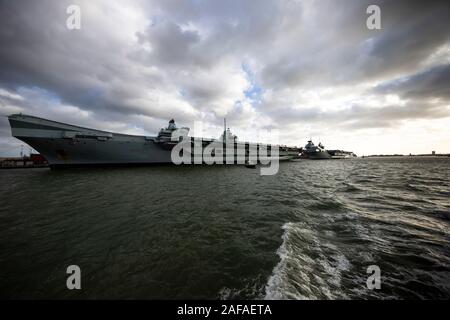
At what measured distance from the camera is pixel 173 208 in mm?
8242

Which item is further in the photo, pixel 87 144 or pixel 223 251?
pixel 87 144

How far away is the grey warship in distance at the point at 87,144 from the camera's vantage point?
89.4 feet

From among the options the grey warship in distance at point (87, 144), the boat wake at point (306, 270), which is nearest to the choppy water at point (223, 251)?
the boat wake at point (306, 270)

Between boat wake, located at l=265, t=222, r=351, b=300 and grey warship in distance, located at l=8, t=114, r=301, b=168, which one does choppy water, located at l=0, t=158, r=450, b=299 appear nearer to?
boat wake, located at l=265, t=222, r=351, b=300

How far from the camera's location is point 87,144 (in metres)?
29.9

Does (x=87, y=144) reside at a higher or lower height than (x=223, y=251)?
higher

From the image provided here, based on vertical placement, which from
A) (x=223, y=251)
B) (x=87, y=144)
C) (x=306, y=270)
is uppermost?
(x=87, y=144)

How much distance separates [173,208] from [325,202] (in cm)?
874

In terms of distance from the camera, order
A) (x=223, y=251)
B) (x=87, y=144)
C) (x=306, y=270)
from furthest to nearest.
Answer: (x=87, y=144) → (x=223, y=251) → (x=306, y=270)

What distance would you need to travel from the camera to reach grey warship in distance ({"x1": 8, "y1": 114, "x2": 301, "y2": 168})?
89.4ft

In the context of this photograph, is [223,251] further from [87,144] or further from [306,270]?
[87,144]

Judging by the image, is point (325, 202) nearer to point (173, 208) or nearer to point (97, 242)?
point (173, 208)

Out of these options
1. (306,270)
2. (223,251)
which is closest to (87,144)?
(223,251)
